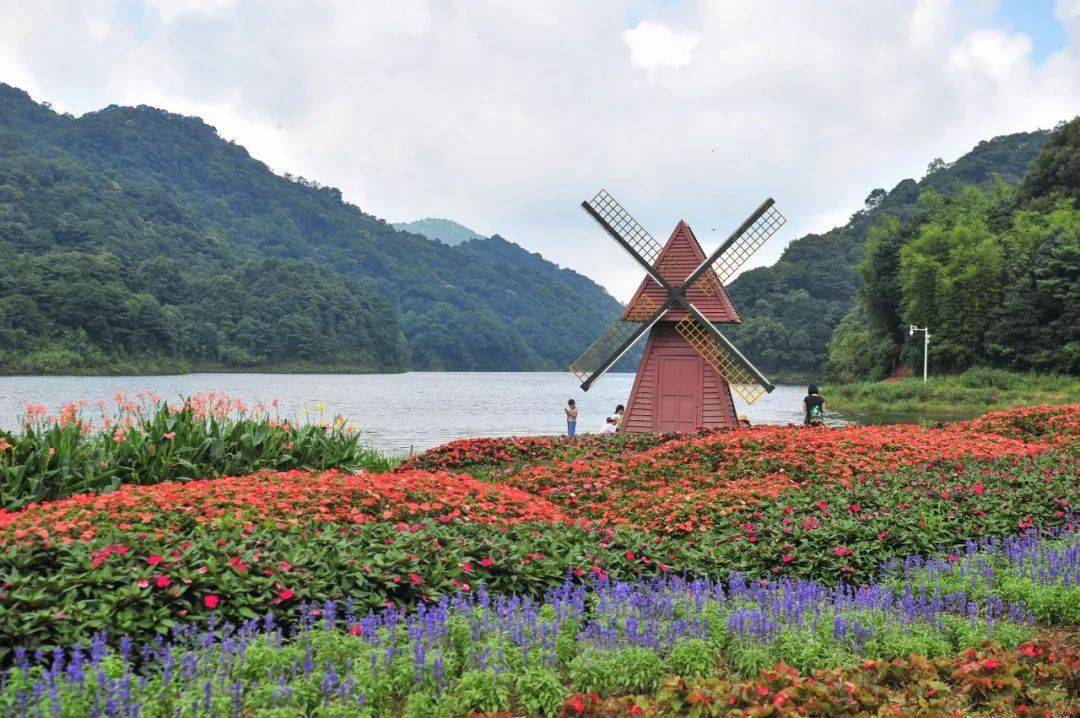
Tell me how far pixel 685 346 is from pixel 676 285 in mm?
1604

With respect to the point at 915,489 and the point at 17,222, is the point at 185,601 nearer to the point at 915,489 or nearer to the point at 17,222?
the point at 915,489

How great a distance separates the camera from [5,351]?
7925cm

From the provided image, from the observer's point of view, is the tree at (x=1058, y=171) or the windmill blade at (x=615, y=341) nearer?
the windmill blade at (x=615, y=341)

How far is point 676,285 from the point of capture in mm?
23906

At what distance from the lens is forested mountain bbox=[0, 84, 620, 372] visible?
85.9 m

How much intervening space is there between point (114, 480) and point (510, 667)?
24.1 feet

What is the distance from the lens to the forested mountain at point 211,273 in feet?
282

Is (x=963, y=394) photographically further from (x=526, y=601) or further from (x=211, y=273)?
(x=211, y=273)

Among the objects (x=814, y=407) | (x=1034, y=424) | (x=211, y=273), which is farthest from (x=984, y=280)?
(x=211, y=273)

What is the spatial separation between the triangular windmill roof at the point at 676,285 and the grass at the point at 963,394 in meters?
31.9

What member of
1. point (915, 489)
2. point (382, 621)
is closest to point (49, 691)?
point (382, 621)

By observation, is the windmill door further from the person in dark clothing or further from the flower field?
the flower field

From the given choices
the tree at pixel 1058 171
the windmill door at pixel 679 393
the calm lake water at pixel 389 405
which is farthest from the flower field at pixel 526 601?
the tree at pixel 1058 171

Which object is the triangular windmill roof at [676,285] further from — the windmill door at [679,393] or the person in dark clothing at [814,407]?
the person in dark clothing at [814,407]
